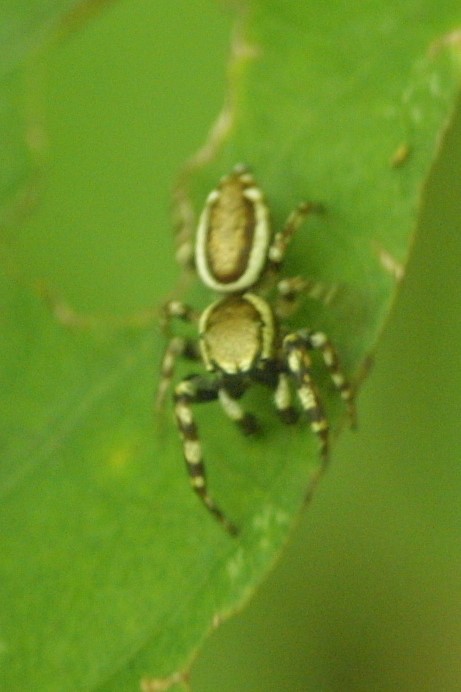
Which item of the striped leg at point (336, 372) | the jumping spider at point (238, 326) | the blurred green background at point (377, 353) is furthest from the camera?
the blurred green background at point (377, 353)

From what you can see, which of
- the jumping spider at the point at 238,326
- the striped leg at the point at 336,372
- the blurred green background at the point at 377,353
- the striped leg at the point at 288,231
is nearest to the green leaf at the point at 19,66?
the blurred green background at the point at 377,353

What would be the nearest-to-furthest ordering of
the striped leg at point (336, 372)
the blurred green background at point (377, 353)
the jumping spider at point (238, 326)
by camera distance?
the striped leg at point (336, 372), the jumping spider at point (238, 326), the blurred green background at point (377, 353)

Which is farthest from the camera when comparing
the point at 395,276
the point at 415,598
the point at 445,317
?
the point at 415,598

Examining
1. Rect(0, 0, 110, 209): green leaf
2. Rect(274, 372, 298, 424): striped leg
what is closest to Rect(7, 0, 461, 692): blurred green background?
Rect(0, 0, 110, 209): green leaf


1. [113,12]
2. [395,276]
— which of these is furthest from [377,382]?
[113,12]

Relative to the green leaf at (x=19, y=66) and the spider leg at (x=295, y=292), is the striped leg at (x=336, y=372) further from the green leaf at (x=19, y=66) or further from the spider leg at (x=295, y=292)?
the green leaf at (x=19, y=66)

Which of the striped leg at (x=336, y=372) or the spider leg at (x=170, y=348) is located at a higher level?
the spider leg at (x=170, y=348)

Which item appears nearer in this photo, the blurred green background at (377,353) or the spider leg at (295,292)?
the spider leg at (295,292)

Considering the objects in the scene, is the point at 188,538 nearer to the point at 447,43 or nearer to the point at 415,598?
the point at 415,598
